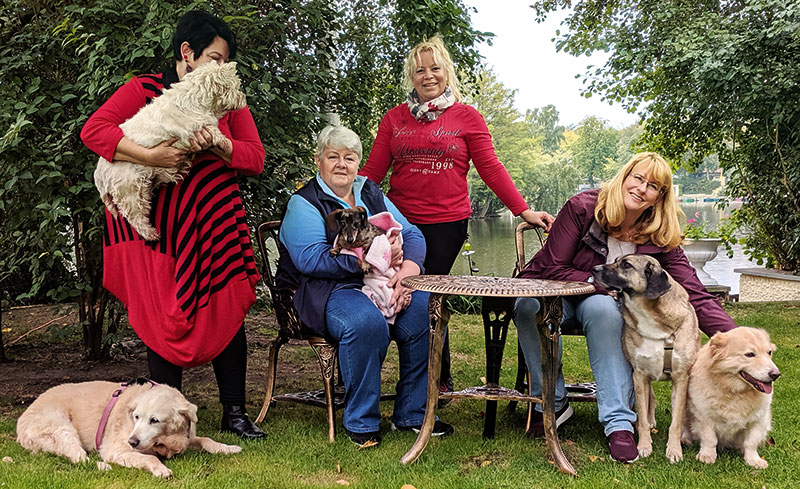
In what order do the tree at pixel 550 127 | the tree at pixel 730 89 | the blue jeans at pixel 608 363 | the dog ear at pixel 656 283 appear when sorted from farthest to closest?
the tree at pixel 550 127
the tree at pixel 730 89
the blue jeans at pixel 608 363
the dog ear at pixel 656 283

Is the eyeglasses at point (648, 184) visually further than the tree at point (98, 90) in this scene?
No

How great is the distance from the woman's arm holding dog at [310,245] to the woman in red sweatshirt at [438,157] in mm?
741

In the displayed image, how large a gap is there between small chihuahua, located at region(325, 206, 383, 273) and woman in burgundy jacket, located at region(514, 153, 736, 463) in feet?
2.76

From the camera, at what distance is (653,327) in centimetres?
300

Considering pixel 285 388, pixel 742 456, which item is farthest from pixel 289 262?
pixel 742 456

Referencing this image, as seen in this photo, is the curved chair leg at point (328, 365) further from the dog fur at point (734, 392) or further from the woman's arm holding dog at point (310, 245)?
the dog fur at point (734, 392)

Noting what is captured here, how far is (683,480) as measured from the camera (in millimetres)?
2736

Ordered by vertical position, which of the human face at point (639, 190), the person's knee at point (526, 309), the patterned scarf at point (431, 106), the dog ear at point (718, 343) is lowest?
the dog ear at point (718, 343)

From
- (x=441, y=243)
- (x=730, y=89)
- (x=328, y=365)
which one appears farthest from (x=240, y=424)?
(x=730, y=89)

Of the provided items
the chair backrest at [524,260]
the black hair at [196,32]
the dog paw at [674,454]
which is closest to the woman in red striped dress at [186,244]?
the black hair at [196,32]

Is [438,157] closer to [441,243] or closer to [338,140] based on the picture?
[441,243]

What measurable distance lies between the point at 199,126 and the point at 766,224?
27.5ft

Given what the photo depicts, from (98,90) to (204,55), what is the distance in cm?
90

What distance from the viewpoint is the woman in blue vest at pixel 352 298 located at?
318 cm
